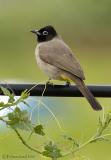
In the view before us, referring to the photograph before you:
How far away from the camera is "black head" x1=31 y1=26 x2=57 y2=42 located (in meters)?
4.61

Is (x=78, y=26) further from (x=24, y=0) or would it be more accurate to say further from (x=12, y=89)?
(x=12, y=89)

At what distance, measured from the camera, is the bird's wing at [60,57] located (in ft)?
A: 13.2

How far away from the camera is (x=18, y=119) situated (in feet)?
7.65

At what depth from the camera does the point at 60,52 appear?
4.29 m

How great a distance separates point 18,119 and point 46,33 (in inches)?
90.0

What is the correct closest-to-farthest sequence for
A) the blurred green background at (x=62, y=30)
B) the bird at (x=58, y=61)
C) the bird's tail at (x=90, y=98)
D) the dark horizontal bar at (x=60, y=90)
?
1. the dark horizontal bar at (x=60, y=90)
2. the bird's tail at (x=90, y=98)
3. the bird at (x=58, y=61)
4. the blurred green background at (x=62, y=30)

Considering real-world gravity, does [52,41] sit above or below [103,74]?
above

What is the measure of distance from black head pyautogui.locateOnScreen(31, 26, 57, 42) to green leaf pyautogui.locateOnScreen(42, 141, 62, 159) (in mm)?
2283

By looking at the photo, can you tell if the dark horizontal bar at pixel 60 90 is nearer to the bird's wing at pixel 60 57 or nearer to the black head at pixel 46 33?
the bird's wing at pixel 60 57

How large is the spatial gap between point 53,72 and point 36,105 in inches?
65.2

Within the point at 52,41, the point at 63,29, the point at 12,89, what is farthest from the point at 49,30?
the point at 63,29

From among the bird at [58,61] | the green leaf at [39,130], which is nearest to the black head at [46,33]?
the bird at [58,61]

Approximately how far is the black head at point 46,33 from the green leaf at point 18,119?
225 cm

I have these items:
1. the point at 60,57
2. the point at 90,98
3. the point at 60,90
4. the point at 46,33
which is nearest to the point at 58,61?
the point at 60,57
